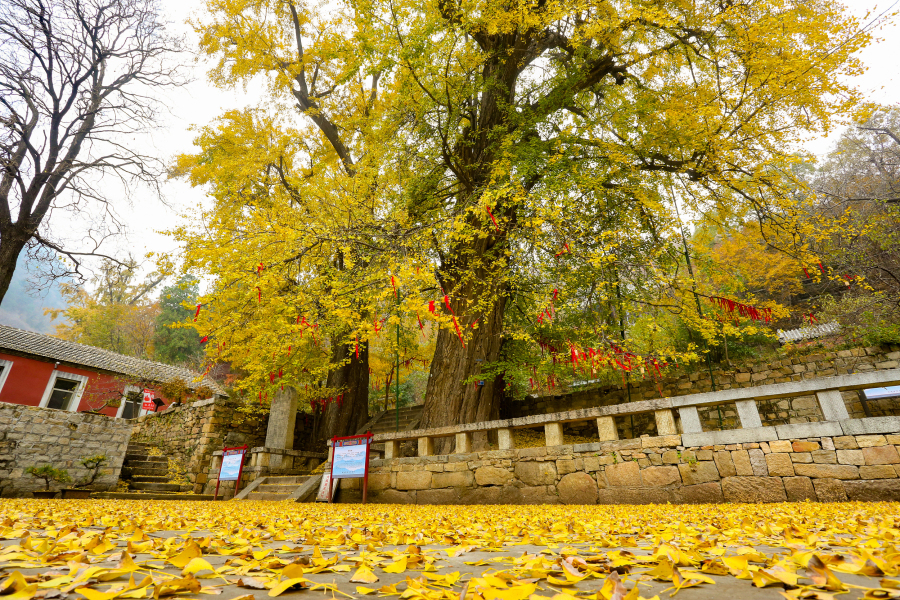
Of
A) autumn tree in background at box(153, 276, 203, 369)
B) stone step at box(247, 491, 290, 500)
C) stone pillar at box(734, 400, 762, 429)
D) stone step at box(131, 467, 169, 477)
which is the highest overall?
autumn tree in background at box(153, 276, 203, 369)

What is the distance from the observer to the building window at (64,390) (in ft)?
53.0

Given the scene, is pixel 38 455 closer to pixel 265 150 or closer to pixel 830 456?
pixel 265 150

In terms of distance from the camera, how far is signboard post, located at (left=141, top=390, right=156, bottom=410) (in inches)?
640

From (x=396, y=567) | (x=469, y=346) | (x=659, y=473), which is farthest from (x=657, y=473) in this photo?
(x=396, y=567)

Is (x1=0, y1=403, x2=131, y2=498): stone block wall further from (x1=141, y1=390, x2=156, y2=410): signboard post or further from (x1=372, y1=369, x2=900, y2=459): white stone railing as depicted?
(x1=372, y1=369, x2=900, y2=459): white stone railing

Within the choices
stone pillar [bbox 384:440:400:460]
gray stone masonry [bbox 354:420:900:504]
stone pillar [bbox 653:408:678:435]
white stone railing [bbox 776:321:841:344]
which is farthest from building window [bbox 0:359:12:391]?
white stone railing [bbox 776:321:841:344]

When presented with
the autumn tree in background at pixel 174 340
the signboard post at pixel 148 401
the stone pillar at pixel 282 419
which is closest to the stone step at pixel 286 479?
the stone pillar at pixel 282 419

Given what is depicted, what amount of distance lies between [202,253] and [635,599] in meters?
7.61

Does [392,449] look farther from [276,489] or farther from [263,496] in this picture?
[263,496]

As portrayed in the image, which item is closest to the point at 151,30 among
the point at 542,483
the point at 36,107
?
the point at 36,107

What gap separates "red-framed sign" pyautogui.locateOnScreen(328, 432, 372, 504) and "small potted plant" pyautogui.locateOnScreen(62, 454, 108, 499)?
546cm

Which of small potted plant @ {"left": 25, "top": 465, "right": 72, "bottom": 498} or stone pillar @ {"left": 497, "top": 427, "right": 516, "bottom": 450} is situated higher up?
stone pillar @ {"left": 497, "top": 427, "right": 516, "bottom": 450}

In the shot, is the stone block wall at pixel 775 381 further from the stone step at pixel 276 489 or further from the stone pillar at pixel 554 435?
the stone step at pixel 276 489

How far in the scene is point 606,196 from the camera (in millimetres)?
9180
